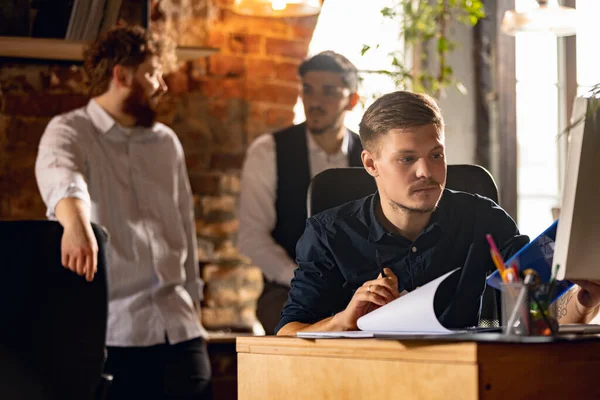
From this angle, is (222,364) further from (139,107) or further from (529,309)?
(529,309)

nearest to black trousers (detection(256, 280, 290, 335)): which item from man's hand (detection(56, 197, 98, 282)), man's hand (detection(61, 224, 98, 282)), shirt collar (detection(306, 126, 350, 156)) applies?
shirt collar (detection(306, 126, 350, 156))

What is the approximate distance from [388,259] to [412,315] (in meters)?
0.53

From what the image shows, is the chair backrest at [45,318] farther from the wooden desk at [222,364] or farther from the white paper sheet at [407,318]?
the wooden desk at [222,364]

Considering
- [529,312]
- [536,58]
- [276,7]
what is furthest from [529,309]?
[536,58]

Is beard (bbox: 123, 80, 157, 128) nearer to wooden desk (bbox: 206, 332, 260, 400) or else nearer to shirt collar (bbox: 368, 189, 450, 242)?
wooden desk (bbox: 206, 332, 260, 400)

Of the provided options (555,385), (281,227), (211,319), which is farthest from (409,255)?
(211,319)

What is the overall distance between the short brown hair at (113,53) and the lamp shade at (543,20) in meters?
1.33

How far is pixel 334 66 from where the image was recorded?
3357 millimetres

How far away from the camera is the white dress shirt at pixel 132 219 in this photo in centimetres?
289

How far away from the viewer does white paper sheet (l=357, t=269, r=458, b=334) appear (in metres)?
1.27

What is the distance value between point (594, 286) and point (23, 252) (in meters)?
1.26

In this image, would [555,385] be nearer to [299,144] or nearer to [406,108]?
[406,108]

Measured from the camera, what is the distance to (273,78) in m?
3.65

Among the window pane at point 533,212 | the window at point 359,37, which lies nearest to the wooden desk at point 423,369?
the window at point 359,37
